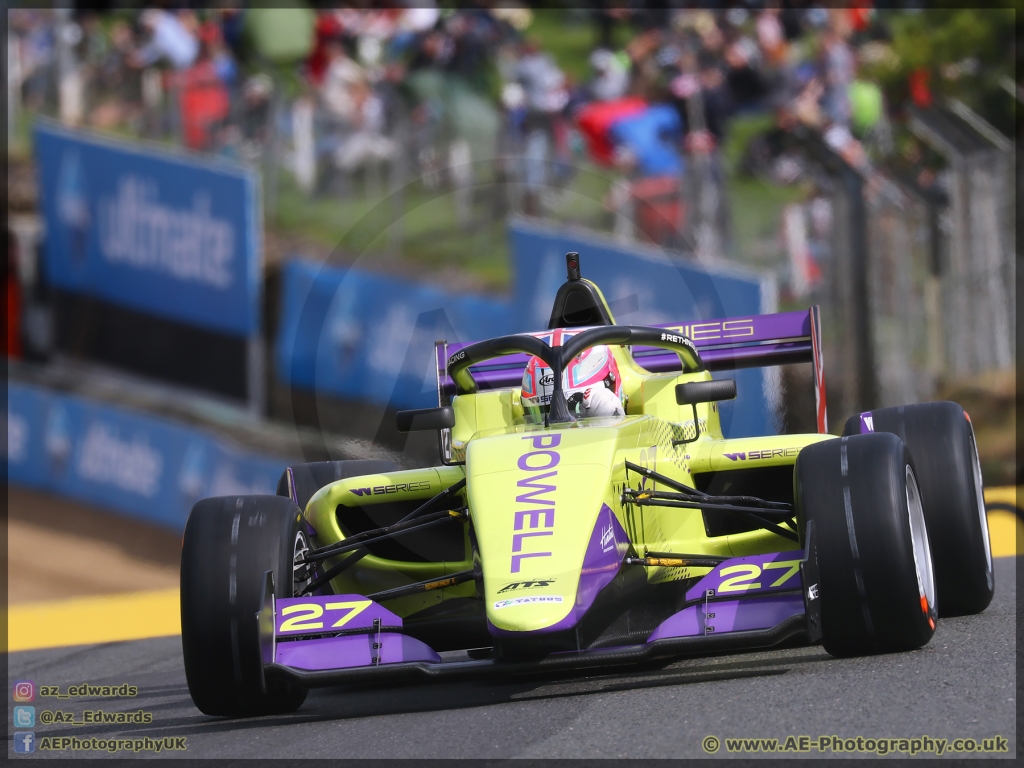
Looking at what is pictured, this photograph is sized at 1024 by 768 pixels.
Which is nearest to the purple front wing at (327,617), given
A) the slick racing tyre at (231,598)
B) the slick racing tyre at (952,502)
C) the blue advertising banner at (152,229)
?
the slick racing tyre at (231,598)

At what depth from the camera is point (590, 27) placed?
1816 centimetres

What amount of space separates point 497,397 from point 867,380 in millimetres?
6058

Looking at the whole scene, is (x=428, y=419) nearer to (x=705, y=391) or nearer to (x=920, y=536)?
(x=705, y=391)

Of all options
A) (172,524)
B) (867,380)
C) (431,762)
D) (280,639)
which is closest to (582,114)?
(867,380)

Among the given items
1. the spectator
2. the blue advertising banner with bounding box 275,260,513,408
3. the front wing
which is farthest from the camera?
the spectator

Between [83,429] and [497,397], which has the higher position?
[497,397]

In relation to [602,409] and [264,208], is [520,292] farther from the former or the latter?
[602,409]

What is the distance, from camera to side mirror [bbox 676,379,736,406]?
16.6ft

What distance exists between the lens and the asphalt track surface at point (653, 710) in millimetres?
3674

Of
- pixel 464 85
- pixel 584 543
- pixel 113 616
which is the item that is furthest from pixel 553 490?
pixel 464 85

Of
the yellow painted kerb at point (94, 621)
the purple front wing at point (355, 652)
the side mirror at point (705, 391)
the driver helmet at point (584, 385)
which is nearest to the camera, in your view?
the purple front wing at point (355, 652)

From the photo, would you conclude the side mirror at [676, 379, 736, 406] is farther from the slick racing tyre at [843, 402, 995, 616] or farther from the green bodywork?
the slick racing tyre at [843, 402, 995, 616]

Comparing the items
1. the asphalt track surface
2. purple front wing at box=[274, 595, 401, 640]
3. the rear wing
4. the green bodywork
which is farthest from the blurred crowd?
purple front wing at box=[274, 595, 401, 640]

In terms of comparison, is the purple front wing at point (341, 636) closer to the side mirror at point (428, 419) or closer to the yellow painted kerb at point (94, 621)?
the side mirror at point (428, 419)
